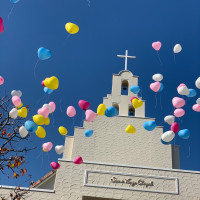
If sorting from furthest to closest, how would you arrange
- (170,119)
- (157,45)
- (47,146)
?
(170,119), (157,45), (47,146)

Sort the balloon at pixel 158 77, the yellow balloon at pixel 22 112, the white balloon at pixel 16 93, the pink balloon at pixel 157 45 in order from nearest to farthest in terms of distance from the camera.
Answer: the yellow balloon at pixel 22 112, the white balloon at pixel 16 93, the pink balloon at pixel 157 45, the balloon at pixel 158 77

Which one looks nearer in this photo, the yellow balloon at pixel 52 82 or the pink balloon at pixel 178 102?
the yellow balloon at pixel 52 82

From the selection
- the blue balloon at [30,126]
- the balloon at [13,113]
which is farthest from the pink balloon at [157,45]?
the balloon at [13,113]

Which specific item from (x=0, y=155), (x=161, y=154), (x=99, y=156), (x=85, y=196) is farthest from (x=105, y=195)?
(x=0, y=155)

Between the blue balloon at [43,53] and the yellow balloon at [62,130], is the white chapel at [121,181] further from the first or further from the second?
the blue balloon at [43,53]

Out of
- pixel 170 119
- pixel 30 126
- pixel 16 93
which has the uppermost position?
pixel 170 119

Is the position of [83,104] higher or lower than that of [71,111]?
higher

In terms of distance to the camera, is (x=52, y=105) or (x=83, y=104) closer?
(x=52, y=105)

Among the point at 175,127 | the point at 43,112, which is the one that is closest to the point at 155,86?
the point at 175,127

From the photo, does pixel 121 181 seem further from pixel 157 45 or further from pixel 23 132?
pixel 157 45

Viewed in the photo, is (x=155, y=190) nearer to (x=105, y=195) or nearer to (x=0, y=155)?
(x=105, y=195)

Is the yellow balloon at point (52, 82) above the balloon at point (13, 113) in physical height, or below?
above

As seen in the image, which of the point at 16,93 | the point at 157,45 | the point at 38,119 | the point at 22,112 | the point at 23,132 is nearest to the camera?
the point at 23,132

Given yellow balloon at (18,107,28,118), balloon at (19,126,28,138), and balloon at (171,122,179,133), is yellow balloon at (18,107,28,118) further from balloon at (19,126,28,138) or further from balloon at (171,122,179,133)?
balloon at (171,122,179,133)
